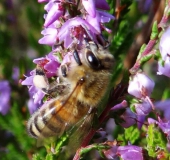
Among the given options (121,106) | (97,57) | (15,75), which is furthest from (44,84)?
(15,75)

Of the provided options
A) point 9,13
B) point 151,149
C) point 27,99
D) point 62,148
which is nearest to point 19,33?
point 9,13

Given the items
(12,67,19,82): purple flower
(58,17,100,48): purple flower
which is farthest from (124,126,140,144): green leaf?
(12,67,19,82): purple flower

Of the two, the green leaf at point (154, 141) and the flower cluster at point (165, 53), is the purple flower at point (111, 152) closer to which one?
the green leaf at point (154, 141)

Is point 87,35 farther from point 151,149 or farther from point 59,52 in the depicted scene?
point 151,149

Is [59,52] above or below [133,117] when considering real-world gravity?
above

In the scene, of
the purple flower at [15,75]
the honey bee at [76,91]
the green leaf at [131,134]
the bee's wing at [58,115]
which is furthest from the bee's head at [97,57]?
the purple flower at [15,75]

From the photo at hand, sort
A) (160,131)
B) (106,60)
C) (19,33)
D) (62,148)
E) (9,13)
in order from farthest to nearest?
(19,33) < (9,13) < (62,148) < (106,60) < (160,131)

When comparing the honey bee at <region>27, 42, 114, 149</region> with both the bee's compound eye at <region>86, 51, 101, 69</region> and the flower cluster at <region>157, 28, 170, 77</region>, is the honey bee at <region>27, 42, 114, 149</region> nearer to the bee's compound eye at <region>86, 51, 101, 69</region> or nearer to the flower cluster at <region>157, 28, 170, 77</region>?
the bee's compound eye at <region>86, 51, 101, 69</region>
